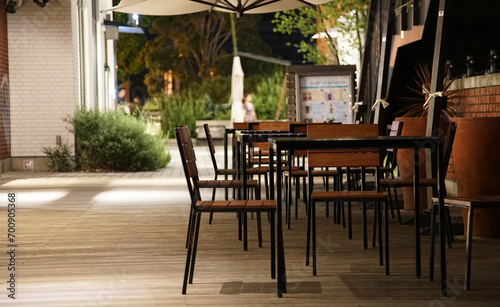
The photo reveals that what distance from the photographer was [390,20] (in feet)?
30.8

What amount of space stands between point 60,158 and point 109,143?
88 cm

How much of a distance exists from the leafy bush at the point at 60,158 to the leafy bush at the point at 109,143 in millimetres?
232

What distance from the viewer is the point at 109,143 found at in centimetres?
1330

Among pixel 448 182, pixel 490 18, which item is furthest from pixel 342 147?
pixel 490 18

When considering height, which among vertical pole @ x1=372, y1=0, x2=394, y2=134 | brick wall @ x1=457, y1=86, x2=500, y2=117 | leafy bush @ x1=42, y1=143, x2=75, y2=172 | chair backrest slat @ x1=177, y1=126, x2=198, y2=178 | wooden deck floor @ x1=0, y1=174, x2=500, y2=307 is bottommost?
wooden deck floor @ x1=0, y1=174, x2=500, y2=307

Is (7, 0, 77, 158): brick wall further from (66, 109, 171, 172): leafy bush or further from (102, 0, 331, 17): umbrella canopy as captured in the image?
(102, 0, 331, 17): umbrella canopy

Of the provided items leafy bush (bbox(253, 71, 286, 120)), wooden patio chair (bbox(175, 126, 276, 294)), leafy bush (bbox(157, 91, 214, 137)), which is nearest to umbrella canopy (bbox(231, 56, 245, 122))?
leafy bush (bbox(157, 91, 214, 137))

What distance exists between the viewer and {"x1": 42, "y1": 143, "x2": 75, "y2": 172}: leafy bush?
13328mm

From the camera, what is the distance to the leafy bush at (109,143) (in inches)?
527

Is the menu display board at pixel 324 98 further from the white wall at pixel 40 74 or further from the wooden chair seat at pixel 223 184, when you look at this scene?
the wooden chair seat at pixel 223 184

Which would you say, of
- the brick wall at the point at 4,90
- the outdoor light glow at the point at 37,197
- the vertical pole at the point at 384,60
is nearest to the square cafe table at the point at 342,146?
the outdoor light glow at the point at 37,197

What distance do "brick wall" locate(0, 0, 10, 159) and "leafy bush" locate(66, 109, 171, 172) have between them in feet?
3.48

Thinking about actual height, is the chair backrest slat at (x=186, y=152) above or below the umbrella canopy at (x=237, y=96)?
below

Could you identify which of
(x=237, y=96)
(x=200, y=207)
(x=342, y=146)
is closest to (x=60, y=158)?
(x=237, y=96)
